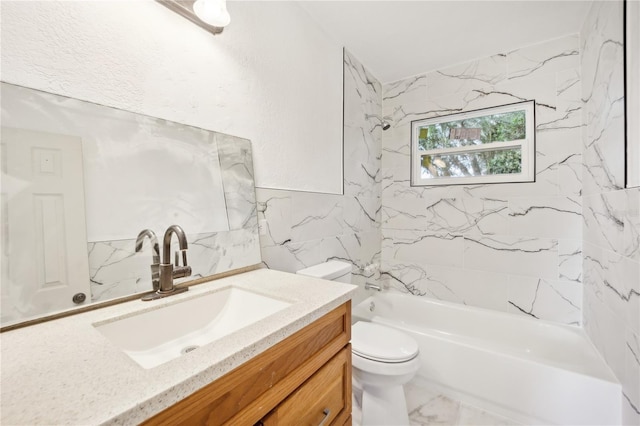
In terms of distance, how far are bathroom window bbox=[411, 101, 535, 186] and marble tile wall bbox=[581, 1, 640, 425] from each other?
0.36m

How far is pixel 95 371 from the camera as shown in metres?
0.50

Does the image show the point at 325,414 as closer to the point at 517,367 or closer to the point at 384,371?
the point at 384,371

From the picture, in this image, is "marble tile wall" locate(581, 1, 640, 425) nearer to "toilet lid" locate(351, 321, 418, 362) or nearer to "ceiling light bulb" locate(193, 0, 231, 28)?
"toilet lid" locate(351, 321, 418, 362)

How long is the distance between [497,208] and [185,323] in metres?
2.44

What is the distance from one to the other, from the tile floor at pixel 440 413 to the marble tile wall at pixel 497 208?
35.8 inches

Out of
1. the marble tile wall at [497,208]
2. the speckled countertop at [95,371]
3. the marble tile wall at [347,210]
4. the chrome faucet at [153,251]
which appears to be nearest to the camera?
the speckled countertop at [95,371]

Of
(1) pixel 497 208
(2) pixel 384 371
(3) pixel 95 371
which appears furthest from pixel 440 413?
(3) pixel 95 371

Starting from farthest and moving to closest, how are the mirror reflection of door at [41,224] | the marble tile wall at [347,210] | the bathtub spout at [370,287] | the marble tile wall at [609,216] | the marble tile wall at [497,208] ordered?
the bathtub spout at [370,287] < the marble tile wall at [497,208] < the marble tile wall at [347,210] < the marble tile wall at [609,216] < the mirror reflection of door at [41,224]

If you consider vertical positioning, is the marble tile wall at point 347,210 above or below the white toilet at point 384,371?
above

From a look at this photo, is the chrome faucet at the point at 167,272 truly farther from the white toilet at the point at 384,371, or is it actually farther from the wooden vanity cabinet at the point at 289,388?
the white toilet at the point at 384,371

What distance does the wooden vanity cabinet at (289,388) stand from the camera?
537mm

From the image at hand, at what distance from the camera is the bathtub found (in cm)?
147

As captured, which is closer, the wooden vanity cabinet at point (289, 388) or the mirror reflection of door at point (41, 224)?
the wooden vanity cabinet at point (289, 388)

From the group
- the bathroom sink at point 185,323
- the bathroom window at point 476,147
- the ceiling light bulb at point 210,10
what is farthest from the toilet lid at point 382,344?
the ceiling light bulb at point 210,10
